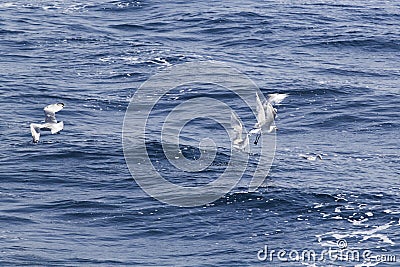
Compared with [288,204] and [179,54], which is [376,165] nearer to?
[288,204]

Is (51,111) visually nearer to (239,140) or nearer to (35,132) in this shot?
(35,132)

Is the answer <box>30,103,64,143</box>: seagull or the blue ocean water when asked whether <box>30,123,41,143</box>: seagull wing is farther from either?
the blue ocean water

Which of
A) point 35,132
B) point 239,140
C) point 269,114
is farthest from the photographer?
point 239,140

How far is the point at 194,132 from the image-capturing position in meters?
73.6

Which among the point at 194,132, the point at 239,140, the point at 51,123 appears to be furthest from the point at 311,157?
the point at 51,123

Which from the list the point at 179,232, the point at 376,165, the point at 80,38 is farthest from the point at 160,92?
the point at 179,232

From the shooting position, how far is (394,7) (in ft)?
373

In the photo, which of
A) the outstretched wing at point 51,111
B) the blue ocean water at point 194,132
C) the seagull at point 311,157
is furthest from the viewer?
the seagull at point 311,157

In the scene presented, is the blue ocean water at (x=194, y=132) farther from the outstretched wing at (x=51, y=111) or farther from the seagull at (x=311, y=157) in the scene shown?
the outstretched wing at (x=51, y=111)

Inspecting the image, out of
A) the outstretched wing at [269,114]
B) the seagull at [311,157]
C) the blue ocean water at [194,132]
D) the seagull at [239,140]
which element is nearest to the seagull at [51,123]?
the blue ocean water at [194,132]

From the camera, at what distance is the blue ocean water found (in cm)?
5428

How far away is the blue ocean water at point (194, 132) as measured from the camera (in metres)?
54.3

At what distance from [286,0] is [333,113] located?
40.8 metres

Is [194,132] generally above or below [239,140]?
above
